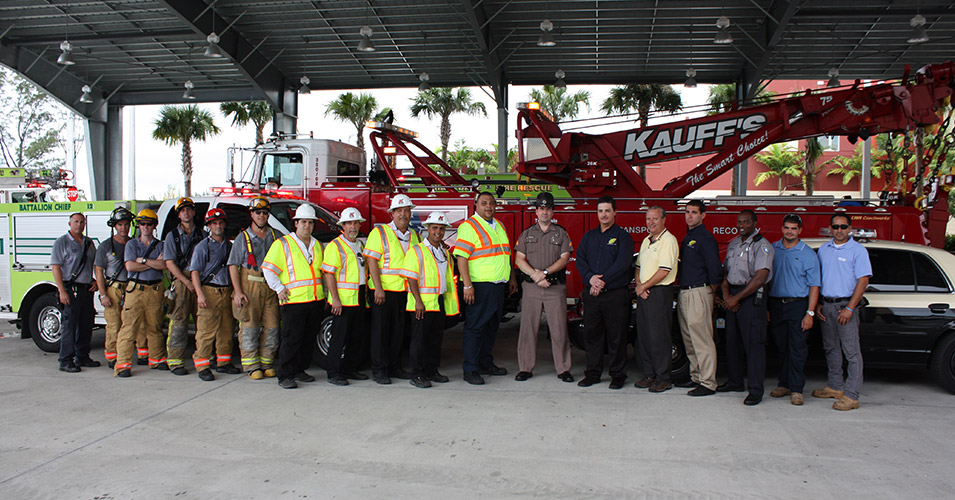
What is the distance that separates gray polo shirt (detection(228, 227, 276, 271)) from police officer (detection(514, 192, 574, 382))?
2768 mm

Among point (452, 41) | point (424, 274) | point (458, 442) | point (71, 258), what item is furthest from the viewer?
point (452, 41)

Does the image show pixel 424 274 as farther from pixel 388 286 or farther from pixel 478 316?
pixel 478 316

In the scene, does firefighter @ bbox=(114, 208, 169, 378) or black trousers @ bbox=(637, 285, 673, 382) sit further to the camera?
firefighter @ bbox=(114, 208, 169, 378)

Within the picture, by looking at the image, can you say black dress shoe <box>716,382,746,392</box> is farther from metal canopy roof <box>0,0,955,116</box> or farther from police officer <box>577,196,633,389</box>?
metal canopy roof <box>0,0,955,116</box>

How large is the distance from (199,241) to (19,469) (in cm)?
327

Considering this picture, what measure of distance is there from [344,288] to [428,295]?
875 mm

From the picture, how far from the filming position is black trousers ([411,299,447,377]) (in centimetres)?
692

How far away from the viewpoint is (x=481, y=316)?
279 inches

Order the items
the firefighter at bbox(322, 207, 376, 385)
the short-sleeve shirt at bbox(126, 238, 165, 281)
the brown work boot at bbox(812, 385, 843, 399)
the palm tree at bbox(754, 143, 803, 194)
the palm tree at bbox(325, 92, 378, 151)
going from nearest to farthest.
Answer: the brown work boot at bbox(812, 385, 843, 399) → the firefighter at bbox(322, 207, 376, 385) → the short-sleeve shirt at bbox(126, 238, 165, 281) → the palm tree at bbox(325, 92, 378, 151) → the palm tree at bbox(754, 143, 803, 194)

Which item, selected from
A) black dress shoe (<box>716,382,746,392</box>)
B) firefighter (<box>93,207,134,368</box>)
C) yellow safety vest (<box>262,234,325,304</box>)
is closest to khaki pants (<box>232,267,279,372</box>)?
yellow safety vest (<box>262,234,325,304</box>)

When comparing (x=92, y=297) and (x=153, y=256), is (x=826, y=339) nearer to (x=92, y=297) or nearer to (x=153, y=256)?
(x=153, y=256)

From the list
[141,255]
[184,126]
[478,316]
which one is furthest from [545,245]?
[184,126]

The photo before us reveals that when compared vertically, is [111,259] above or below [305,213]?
below

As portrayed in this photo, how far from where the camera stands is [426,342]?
7.05m
